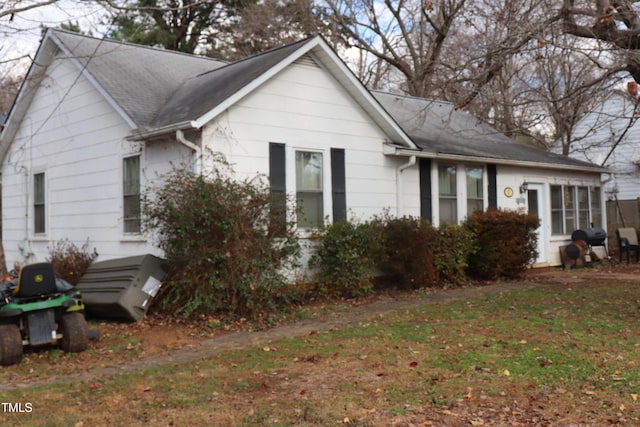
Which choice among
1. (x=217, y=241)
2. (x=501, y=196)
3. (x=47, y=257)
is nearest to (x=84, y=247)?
(x=47, y=257)

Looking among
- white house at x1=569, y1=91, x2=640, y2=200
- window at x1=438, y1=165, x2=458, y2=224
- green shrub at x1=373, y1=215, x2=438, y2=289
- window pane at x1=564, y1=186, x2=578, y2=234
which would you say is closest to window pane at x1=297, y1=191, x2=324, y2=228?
green shrub at x1=373, y1=215, x2=438, y2=289

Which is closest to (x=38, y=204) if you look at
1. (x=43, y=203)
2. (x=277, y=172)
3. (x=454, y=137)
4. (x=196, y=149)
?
(x=43, y=203)

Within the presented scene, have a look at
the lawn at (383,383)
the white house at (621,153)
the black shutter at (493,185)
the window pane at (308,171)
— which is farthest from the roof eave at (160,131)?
the white house at (621,153)

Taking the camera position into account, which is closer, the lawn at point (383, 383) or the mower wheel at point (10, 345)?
the lawn at point (383, 383)

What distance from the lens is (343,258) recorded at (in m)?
11.2

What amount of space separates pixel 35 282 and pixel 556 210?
47.7 feet

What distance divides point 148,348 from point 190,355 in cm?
69

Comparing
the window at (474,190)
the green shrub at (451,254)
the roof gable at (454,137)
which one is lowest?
the green shrub at (451,254)

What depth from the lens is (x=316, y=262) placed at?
1142 cm

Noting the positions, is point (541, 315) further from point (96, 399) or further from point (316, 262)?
point (96, 399)

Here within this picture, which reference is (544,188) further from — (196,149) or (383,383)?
(383,383)

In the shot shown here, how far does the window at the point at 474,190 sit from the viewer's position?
1511cm

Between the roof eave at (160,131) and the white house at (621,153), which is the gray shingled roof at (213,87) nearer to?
the roof eave at (160,131)

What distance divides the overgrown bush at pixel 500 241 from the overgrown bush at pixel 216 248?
5878 millimetres
